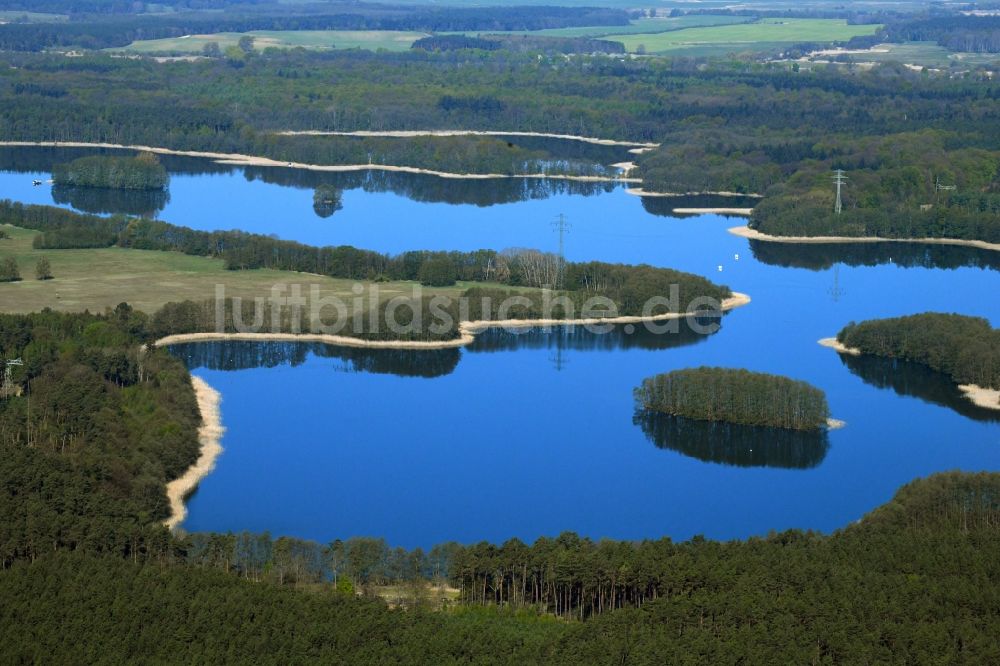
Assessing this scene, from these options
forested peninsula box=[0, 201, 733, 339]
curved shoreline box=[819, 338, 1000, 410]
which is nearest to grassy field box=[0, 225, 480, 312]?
forested peninsula box=[0, 201, 733, 339]

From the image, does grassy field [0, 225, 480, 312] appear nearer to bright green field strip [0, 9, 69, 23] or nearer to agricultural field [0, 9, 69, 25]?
agricultural field [0, 9, 69, 25]

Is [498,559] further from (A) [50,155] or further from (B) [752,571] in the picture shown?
(A) [50,155]

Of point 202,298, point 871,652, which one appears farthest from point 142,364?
point 871,652

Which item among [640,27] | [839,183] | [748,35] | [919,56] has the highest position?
[640,27]

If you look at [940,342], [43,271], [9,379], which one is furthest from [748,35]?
[9,379]

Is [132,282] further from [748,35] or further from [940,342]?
[748,35]

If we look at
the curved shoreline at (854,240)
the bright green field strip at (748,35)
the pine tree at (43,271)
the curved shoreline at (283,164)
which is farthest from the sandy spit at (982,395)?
the bright green field strip at (748,35)

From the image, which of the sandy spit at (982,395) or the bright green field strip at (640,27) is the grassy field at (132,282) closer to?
the sandy spit at (982,395)
